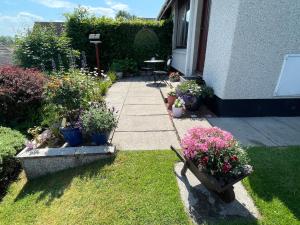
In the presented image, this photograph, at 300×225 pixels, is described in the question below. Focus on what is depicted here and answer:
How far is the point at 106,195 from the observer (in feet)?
8.40

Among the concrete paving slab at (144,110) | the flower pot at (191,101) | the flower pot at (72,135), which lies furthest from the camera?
the concrete paving slab at (144,110)

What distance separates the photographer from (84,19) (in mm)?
10445

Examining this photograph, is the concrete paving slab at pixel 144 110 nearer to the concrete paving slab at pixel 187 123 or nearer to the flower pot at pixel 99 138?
the concrete paving slab at pixel 187 123

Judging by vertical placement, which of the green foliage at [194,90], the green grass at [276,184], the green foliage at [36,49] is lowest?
the green grass at [276,184]

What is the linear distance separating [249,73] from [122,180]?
3.53 meters

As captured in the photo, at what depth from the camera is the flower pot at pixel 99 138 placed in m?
3.37

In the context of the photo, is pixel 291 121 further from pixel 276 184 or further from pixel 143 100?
pixel 143 100

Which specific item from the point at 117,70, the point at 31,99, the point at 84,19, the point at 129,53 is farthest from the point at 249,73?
the point at 84,19

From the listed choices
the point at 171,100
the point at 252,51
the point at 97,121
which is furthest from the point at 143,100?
the point at 252,51

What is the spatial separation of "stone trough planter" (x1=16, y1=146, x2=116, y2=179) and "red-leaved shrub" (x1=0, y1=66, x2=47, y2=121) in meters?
2.12

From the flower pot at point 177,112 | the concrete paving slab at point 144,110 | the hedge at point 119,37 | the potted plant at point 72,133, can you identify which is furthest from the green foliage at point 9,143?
the hedge at point 119,37

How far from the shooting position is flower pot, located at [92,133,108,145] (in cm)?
337

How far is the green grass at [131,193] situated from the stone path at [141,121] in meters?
0.35

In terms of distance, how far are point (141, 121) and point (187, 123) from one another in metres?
1.00
